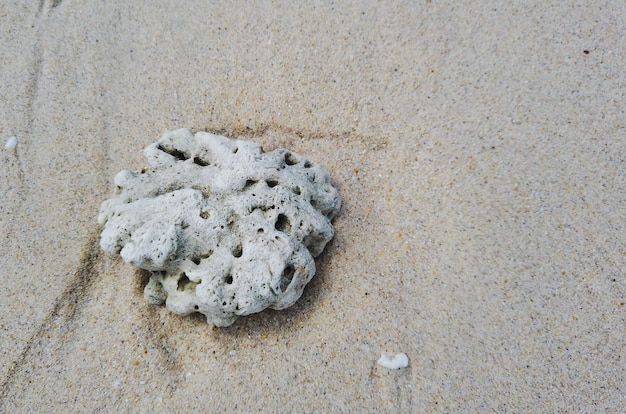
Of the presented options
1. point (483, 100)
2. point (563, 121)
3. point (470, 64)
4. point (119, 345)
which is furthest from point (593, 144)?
point (119, 345)

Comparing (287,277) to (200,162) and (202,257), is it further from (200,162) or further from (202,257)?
(200,162)

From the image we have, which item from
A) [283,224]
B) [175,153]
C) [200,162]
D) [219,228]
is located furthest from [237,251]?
[175,153]

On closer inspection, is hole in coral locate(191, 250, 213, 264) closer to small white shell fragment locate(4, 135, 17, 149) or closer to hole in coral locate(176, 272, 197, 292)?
hole in coral locate(176, 272, 197, 292)

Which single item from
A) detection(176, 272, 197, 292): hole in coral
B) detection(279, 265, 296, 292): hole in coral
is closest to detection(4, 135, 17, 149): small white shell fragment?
detection(176, 272, 197, 292): hole in coral

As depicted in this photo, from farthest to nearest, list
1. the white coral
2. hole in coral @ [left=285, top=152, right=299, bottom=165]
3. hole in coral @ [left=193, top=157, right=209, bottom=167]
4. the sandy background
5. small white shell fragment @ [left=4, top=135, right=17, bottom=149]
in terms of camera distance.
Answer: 1. small white shell fragment @ [left=4, top=135, right=17, bottom=149]
2. hole in coral @ [left=285, top=152, right=299, bottom=165]
3. hole in coral @ [left=193, top=157, right=209, bottom=167]
4. the sandy background
5. the white coral

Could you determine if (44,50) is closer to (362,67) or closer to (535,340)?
(362,67)

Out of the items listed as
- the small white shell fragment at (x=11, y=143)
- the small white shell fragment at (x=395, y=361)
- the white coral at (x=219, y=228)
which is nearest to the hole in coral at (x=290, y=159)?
the white coral at (x=219, y=228)
